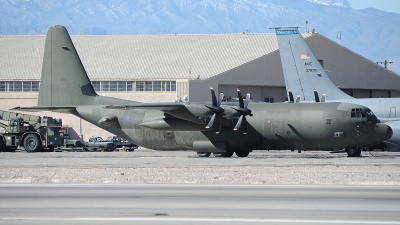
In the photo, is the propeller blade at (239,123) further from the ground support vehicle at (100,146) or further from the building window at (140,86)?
the building window at (140,86)

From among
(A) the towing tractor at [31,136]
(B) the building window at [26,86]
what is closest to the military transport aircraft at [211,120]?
(A) the towing tractor at [31,136]

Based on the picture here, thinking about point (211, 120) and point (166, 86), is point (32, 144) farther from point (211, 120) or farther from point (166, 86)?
point (166, 86)

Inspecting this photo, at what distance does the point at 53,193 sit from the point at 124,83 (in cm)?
5359

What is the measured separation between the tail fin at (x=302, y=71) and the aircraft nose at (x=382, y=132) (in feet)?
31.7

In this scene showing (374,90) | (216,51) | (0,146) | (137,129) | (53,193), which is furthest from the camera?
(374,90)

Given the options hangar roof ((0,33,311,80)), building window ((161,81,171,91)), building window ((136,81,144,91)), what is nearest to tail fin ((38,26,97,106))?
building window ((161,81,171,91))

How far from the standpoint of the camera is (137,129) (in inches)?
1671

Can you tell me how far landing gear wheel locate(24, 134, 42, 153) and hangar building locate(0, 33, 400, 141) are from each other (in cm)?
1818

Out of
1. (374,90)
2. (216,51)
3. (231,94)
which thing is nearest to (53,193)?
(231,94)

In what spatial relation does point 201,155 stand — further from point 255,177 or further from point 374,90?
point 374,90

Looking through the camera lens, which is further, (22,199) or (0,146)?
(0,146)

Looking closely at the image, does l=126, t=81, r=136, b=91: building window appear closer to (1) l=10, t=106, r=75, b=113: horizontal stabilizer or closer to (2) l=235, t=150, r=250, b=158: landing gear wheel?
(1) l=10, t=106, r=75, b=113: horizontal stabilizer

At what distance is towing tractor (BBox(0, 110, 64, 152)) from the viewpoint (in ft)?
174

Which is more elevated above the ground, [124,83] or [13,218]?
[124,83]
